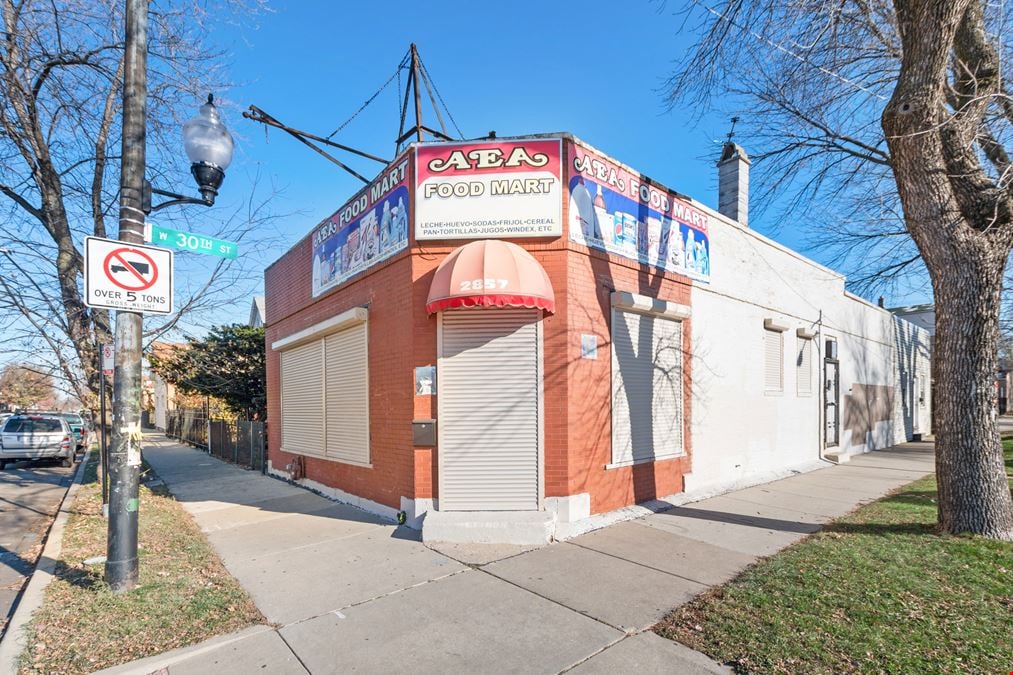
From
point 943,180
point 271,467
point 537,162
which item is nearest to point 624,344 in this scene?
point 537,162

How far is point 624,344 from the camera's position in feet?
27.8

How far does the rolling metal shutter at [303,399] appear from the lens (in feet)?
36.1

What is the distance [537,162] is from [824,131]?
23.9 ft

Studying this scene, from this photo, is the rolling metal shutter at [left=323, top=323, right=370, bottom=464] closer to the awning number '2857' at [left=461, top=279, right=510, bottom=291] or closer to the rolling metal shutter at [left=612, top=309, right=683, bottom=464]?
the awning number '2857' at [left=461, top=279, right=510, bottom=291]

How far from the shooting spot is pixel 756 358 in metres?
12.0

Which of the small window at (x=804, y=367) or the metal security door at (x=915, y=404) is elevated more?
the small window at (x=804, y=367)

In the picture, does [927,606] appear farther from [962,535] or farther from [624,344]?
[624,344]

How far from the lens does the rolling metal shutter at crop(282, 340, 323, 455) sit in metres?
11.0

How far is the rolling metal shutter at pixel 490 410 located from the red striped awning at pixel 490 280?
0.57 m

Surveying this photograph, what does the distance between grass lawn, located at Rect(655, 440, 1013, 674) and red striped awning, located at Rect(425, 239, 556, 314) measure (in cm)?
389

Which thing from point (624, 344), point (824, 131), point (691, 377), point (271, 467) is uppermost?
point (824, 131)

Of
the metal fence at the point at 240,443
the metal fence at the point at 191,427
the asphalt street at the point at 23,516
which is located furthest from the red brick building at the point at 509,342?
the metal fence at the point at 191,427

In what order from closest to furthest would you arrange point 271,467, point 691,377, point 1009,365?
point 691,377 → point 271,467 → point 1009,365

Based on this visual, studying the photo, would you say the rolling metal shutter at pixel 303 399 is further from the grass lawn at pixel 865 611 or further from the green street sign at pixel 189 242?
the grass lawn at pixel 865 611
